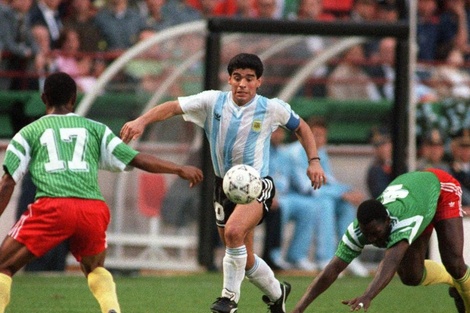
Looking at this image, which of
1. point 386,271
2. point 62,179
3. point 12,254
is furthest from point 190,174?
point 386,271

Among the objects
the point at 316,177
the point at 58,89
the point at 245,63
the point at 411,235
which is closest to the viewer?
the point at 58,89

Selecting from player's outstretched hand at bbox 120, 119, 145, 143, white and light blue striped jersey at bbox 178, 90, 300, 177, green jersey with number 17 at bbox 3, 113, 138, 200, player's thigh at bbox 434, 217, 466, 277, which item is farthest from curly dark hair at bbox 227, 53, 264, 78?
player's thigh at bbox 434, 217, 466, 277

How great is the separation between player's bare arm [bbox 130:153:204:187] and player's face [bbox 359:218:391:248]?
1446 mm

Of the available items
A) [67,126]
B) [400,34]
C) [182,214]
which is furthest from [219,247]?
[67,126]

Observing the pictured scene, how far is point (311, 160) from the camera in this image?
8.96 m

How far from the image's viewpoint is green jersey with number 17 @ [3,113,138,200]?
7.46m

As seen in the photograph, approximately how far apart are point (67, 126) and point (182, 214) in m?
7.85

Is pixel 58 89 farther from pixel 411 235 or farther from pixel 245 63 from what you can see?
pixel 411 235

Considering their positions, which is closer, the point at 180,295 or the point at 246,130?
the point at 246,130

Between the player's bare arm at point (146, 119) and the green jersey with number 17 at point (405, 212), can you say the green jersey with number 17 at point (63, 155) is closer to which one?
the player's bare arm at point (146, 119)

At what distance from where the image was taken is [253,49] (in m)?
15.5

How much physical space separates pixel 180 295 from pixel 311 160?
Result: 3.24m

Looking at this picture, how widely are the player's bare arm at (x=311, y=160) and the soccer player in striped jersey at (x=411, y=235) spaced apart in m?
0.43

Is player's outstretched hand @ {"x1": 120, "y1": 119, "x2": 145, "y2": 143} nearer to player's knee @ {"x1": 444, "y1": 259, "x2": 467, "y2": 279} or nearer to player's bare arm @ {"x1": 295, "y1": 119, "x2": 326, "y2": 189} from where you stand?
player's bare arm @ {"x1": 295, "y1": 119, "x2": 326, "y2": 189}
